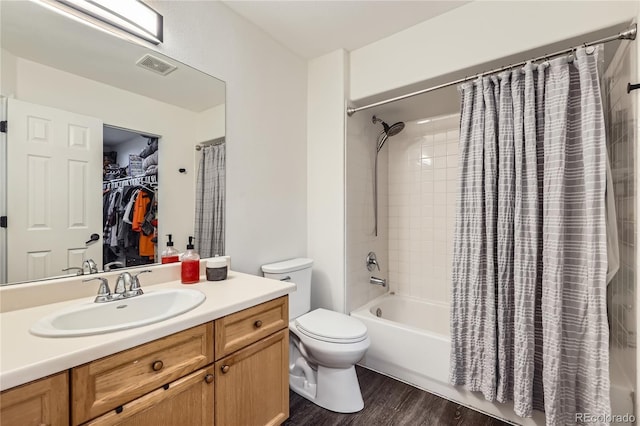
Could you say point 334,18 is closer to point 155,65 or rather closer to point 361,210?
point 155,65

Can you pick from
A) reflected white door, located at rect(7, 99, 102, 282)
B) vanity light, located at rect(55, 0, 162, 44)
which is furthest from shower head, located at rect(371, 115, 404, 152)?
reflected white door, located at rect(7, 99, 102, 282)

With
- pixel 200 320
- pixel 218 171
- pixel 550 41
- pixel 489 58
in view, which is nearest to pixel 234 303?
pixel 200 320

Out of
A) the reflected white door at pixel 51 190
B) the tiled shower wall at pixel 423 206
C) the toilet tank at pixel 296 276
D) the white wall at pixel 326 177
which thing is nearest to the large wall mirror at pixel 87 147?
the reflected white door at pixel 51 190

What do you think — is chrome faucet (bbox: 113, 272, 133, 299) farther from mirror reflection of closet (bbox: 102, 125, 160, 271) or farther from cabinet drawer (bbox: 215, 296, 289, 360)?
cabinet drawer (bbox: 215, 296, 289, 360)

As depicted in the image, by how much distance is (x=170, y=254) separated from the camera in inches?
58.4

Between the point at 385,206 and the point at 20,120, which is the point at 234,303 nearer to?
the point at 20,120

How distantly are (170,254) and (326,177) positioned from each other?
1.24m

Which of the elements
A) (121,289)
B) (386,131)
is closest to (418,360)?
(121,289)

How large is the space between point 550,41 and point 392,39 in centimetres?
94

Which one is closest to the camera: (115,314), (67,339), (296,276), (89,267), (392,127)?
(67,339)

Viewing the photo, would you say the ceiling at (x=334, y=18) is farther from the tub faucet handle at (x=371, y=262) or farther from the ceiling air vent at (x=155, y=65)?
the tub faucet handle at (x=371, y=262)

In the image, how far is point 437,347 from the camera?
1.76 meters

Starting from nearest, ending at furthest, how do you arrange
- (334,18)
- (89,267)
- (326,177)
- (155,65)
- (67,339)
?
(67,339) < (89,267) < (155,65) < (334,18) < (326,177)

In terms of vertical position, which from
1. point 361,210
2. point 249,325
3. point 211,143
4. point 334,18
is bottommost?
point 249,325
